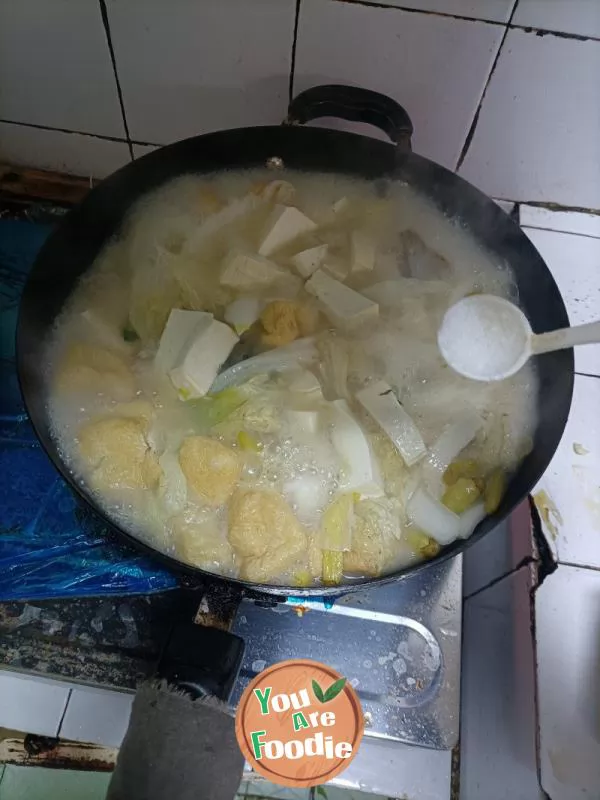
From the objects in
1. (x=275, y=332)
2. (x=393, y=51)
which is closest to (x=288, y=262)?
(x=275, y=332)

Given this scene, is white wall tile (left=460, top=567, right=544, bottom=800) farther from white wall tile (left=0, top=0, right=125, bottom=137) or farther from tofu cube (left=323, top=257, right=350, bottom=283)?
white wall tile (left=0, top=0, right=125, bottom=137)

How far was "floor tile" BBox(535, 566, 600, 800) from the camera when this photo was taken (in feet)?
2.89

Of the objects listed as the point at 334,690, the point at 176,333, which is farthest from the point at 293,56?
the point at 334,690

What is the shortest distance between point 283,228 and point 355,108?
0.21 meters

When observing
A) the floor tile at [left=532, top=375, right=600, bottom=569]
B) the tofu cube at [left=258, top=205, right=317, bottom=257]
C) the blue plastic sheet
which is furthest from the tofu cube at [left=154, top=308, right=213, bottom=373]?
the floor tile at [left=532, top=375, right=600, bottom=569]

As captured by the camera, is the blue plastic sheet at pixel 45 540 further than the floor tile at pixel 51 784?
No

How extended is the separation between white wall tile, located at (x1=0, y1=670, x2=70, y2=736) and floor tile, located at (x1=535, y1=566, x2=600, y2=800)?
743 mm

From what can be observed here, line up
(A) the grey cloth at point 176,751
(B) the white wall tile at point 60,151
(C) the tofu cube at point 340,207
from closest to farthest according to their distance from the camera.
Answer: (A) the grey cloth at point 176,751
(C) the tofu cube at point 340,207
(B) the white wall tile at point 60,151

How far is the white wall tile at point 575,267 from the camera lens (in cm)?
117

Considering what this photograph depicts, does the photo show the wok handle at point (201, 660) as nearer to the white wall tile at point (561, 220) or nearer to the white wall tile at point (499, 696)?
the white wall tile at point (499, 696)

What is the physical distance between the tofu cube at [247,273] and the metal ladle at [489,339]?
A: 277 mm

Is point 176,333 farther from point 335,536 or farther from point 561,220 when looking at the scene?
point 561,220

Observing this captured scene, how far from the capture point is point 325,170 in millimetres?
1110

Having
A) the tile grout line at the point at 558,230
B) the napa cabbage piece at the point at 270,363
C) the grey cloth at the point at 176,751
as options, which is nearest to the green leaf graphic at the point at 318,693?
the grey cloth at the point at 176,751
